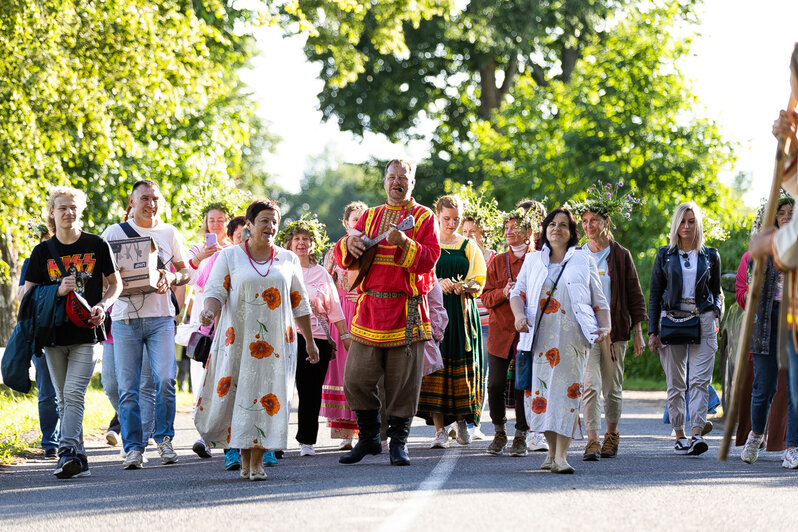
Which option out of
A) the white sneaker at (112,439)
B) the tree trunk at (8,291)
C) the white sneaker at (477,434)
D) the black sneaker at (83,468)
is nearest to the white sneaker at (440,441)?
the white sneaker at (477,434)

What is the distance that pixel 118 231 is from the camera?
11.0m

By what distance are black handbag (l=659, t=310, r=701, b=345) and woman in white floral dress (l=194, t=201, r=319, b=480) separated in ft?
12.7

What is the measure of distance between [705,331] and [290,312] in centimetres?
414

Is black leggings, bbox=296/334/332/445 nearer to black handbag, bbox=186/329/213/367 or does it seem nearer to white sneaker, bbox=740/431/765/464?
black handbag, bbox=186/329/213/367

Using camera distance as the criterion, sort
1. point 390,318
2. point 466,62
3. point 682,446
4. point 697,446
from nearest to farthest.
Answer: point 390,318 < point 697,446 < point 682,446 < point 466,62

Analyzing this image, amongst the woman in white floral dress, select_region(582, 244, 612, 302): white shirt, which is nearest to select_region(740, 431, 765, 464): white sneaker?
select_region(582, 244, 612, 302): white shirt

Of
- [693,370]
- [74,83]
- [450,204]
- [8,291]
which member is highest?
[74,83]

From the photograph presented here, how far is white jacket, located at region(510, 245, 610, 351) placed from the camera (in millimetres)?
9820

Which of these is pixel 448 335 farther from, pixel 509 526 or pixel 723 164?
pixel 723 164

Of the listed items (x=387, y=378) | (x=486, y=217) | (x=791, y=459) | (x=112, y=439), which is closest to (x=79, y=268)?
(x=387, y=378)

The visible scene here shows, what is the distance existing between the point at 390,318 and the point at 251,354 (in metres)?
1.50

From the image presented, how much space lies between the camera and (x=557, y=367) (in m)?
9.66

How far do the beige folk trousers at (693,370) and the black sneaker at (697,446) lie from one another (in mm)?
326

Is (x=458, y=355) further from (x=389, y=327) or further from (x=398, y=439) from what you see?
(x=398, y=439)
